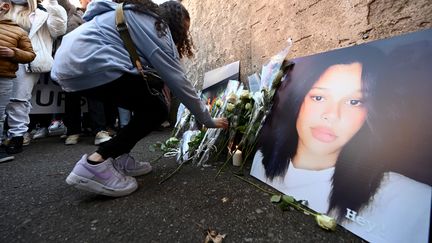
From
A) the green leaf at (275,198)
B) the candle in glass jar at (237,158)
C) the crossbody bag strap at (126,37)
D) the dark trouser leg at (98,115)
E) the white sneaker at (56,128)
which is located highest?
the crossbody bag strap at (126,37)

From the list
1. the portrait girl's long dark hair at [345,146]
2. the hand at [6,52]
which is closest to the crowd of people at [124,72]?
the portrait girl's long dark hair at [345,146]

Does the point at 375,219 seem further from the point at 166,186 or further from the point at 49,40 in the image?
the point at 49,40

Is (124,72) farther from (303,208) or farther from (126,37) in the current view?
(303,208)

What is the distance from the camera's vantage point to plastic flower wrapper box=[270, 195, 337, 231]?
85cm

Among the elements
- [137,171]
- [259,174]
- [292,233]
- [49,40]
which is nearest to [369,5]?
[259,174]

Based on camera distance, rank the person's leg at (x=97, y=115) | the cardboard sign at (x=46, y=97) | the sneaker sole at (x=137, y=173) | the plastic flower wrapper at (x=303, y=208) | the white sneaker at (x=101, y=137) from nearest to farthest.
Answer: the plastic flower wrapper at (x=303, y=208)
the sneaker sole at (x=137, y=173)
the white sneaker at (x=101, y=137)
the person's leg at (x=97, y=115)
the cardboard sign at (x=46, y=97)

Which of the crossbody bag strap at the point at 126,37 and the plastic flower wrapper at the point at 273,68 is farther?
the plastic flower wrapper at the point at 273,68

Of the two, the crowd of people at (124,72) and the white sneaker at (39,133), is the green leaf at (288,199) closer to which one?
the crowd of people at (124,72)

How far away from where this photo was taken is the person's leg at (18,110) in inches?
90.6

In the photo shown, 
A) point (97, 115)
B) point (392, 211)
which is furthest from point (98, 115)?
point (392, 211)

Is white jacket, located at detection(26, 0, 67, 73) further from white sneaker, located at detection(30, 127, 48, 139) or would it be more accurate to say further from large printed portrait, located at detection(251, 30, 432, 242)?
large printed portrait, located at detection(251, 30, 432, 242)

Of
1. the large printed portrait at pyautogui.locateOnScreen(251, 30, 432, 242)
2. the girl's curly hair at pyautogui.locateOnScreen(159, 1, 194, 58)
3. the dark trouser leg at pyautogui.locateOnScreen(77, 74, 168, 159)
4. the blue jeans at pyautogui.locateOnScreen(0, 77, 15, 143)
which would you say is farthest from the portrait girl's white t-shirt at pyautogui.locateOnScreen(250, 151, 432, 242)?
the blue jeans at pyautogui.locateOnScreen(0, 77, 15, 143)

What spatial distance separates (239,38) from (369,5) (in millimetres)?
1245

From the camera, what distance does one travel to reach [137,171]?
153 cm
